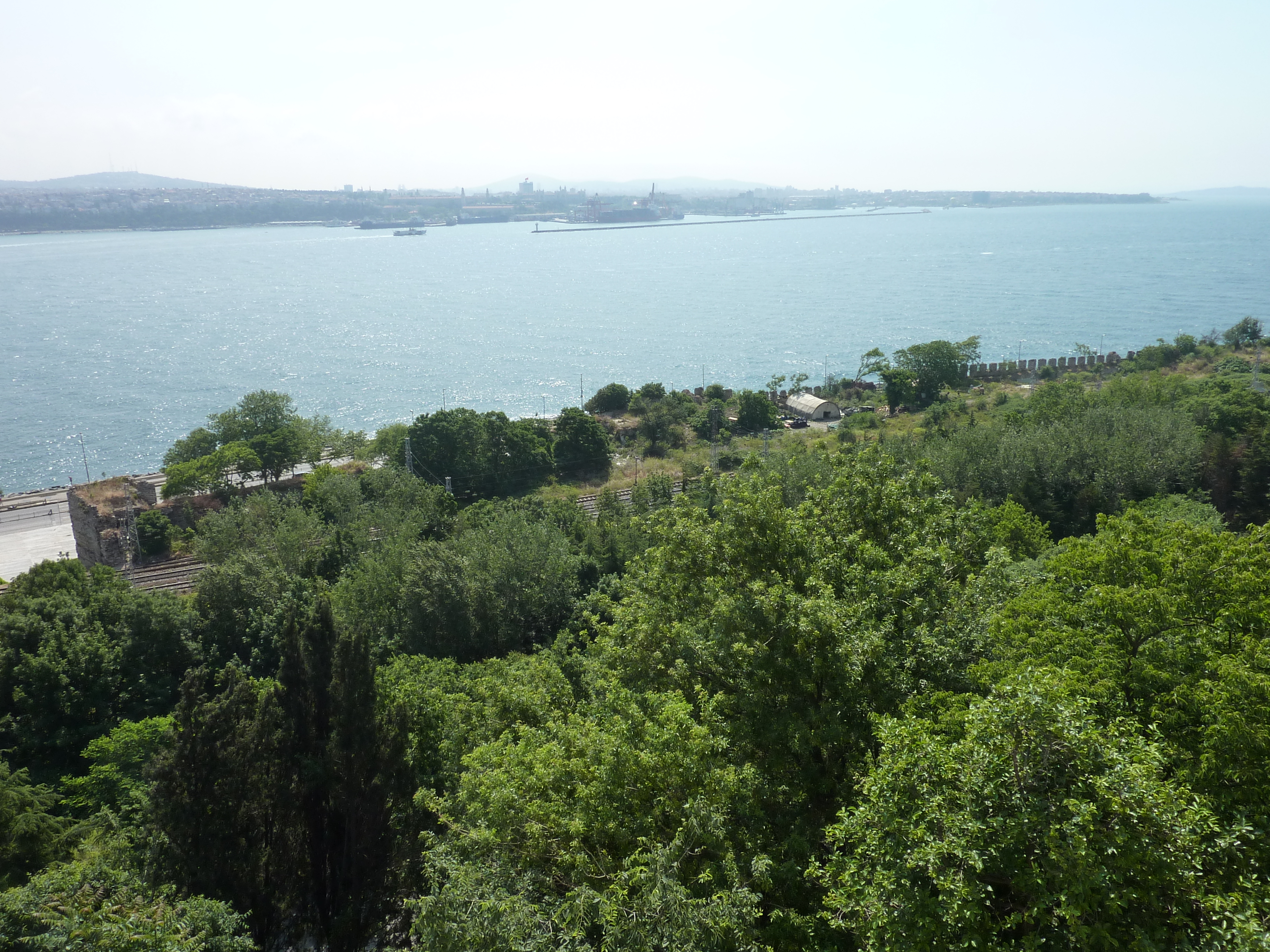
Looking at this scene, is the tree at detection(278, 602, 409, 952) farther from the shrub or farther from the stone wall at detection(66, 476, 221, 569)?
the shrub

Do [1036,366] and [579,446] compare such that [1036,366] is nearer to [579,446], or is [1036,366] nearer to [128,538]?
[579,446]

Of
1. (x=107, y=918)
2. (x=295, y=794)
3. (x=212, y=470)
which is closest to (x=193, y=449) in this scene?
(x=212, y=470)

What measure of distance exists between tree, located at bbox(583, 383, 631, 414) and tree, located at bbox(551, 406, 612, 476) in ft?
30.0

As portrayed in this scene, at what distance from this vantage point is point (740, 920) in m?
7.19

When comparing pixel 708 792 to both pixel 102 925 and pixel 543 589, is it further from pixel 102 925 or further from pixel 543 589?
pixel 543 589

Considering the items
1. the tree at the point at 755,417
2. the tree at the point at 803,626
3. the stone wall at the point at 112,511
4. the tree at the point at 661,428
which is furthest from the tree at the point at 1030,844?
the tree at the point at 755,417

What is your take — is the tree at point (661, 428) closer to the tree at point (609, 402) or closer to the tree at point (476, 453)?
the tree at point (609, 402)

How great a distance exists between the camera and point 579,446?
40438 mm

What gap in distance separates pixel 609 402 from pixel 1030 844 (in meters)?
44.8

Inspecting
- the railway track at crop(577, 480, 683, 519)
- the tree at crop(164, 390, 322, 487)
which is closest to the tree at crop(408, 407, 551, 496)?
the railway track at crop(577, 480, 683, 519)

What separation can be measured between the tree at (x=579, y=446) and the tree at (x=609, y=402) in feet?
30.0

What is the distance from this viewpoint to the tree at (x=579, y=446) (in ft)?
132

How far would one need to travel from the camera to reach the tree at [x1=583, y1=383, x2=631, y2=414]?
50.5m

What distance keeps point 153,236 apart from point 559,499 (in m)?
204
